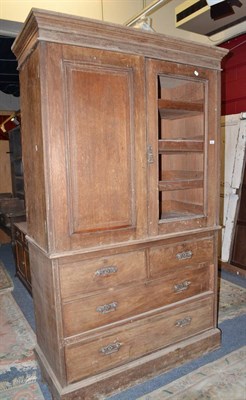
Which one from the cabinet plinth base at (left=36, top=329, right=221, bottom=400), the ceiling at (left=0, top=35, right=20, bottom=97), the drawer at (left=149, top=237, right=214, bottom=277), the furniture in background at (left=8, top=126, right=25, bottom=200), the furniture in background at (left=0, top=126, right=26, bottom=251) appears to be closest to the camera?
the cabinet plinth base at (left=36, top=329, right=221, bottom=400)

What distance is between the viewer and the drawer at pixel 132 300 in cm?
166

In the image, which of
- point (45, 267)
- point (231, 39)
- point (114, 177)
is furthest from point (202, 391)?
point (231, 39)

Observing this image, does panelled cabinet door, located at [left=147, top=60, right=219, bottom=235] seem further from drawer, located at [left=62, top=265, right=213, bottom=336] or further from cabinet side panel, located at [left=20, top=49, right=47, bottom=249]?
cabinet side panel, located at [left=20, top=49, right=47, bottom=249]

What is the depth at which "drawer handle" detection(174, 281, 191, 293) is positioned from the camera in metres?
2.02

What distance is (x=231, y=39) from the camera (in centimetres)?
353

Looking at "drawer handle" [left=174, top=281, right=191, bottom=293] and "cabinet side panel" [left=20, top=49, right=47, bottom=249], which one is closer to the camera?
"cabinet side panel" [left=20, top=49, right=47, bottom=249]

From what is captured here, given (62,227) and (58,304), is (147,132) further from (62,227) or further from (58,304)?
(58,304)

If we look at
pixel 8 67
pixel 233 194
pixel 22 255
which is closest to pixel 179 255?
pixel 233 194

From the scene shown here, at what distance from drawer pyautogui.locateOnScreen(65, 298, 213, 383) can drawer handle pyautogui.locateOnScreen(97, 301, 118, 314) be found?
0.40ft

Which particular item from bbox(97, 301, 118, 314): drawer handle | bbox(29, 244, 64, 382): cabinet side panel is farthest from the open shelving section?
bbox(29, 244, 64, 382): cabinet side panel

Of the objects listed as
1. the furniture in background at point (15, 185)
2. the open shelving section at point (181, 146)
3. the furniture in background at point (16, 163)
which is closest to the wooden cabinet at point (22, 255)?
the furniture in background at point (15, 185)

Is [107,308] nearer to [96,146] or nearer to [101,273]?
[101,273]

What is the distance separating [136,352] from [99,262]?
657 mm

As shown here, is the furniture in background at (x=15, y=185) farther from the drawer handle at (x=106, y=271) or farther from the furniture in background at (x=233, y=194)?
the drawer handle at (x=106, y=271)
